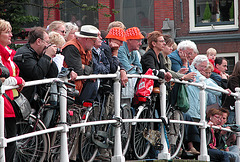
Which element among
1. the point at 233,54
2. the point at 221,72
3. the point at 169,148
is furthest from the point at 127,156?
the point at 233,54

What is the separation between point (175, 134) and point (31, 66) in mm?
3432

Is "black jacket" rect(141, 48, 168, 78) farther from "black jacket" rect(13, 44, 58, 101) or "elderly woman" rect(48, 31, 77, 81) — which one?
"black jacket" rect(13, 44, 58, 101)

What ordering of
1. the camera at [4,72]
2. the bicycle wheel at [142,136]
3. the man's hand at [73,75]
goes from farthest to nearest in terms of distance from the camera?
the bicycle wheel at [142,136] < the man's hand at [73,75] < the camera at [4,72]

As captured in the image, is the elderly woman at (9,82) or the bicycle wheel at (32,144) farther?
the bicycle wheel at (32,144)

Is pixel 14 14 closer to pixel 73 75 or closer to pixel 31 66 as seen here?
pixel 73 75

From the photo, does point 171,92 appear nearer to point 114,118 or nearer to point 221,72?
point 114,118

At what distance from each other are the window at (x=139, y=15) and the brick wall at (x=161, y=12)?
163 millimetres

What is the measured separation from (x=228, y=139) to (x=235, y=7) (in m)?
9.43

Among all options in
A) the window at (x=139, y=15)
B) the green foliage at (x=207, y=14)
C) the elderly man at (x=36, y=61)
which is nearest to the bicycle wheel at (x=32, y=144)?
the elderly man at (x=36, y=61)

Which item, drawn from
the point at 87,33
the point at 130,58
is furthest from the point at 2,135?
the point at 130,58

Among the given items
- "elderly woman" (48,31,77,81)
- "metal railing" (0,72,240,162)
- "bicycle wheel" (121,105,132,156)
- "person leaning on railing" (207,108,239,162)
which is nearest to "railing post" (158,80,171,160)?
"metal railing" (0,72,240,162)

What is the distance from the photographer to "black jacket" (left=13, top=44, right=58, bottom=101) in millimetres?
6121

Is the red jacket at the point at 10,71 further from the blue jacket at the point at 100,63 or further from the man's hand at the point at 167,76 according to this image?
the man's hand at the point at 167,76

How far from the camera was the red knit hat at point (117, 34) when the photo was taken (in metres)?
7.82
